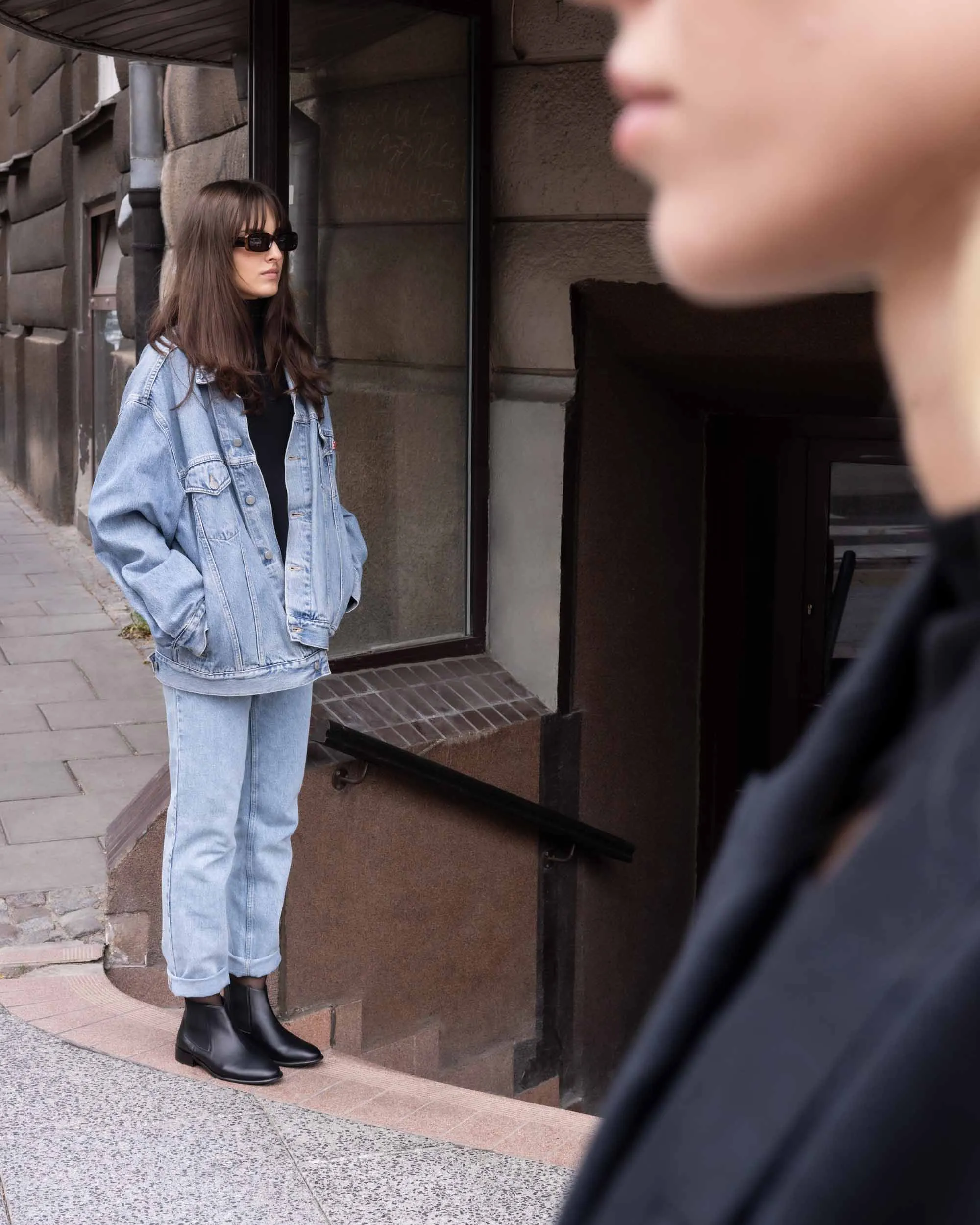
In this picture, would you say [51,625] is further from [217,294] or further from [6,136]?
[6,136]

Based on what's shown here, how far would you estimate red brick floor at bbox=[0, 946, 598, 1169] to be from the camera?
130 inches

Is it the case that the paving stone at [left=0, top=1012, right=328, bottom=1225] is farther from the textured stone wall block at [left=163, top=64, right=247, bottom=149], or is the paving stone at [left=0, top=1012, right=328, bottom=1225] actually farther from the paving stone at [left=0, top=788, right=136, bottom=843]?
the textured stone wall block at [left=163, top=64, right=247, bottom=149]

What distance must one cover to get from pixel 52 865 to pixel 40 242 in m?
8.88

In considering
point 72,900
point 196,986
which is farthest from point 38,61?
point 196,986

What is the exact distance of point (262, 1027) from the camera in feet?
11.6

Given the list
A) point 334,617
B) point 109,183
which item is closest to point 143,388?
point 334,617

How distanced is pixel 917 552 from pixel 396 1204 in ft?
11.8

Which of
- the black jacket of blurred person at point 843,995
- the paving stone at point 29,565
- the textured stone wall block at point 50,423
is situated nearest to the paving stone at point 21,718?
the paving stone at point 29,565

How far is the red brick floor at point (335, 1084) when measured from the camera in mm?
3305

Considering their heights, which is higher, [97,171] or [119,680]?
[97,171]

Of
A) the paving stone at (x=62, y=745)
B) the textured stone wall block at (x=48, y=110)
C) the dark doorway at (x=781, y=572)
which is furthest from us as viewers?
the textured stone wall block at (x=48, y=110)

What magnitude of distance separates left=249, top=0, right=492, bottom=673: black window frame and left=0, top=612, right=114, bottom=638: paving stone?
12.2 ft

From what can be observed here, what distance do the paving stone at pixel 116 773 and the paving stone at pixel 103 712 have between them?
400mm

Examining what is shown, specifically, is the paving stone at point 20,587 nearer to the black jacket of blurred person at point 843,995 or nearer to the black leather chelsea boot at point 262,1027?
the black leather chelsea boot at point 262,1027
